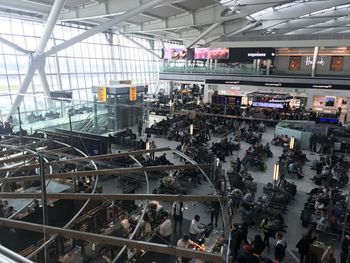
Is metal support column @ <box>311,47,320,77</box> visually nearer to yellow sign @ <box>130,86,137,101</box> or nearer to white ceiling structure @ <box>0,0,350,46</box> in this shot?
white ceiling structure @ <box>0,0,350,46</box>

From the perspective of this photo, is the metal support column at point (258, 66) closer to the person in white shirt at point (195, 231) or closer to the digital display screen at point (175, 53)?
the digital display screen at point (175, 53)

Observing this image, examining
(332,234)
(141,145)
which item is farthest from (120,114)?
(332,234)

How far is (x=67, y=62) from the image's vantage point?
3469 cm

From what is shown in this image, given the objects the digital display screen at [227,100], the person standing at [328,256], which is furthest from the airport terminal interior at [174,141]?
the digital display screen at [227,100]

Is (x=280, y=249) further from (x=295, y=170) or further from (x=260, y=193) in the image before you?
(x=295, y=170)

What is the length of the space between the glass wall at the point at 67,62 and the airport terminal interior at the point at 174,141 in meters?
0.16

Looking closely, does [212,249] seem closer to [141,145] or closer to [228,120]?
[141,145]

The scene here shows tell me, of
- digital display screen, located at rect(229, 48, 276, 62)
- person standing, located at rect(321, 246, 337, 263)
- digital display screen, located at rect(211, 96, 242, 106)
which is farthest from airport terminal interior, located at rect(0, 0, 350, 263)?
digital display screen, located at rect(211, 96, 242, 106)

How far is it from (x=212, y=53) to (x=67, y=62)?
16.5m

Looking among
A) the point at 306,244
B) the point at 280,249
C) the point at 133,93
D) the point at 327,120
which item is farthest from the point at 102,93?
the point at 306,244

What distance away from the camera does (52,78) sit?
3294cm

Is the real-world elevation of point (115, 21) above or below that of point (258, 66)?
above

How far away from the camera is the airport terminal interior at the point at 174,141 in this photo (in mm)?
5988

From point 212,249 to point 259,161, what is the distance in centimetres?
1002
